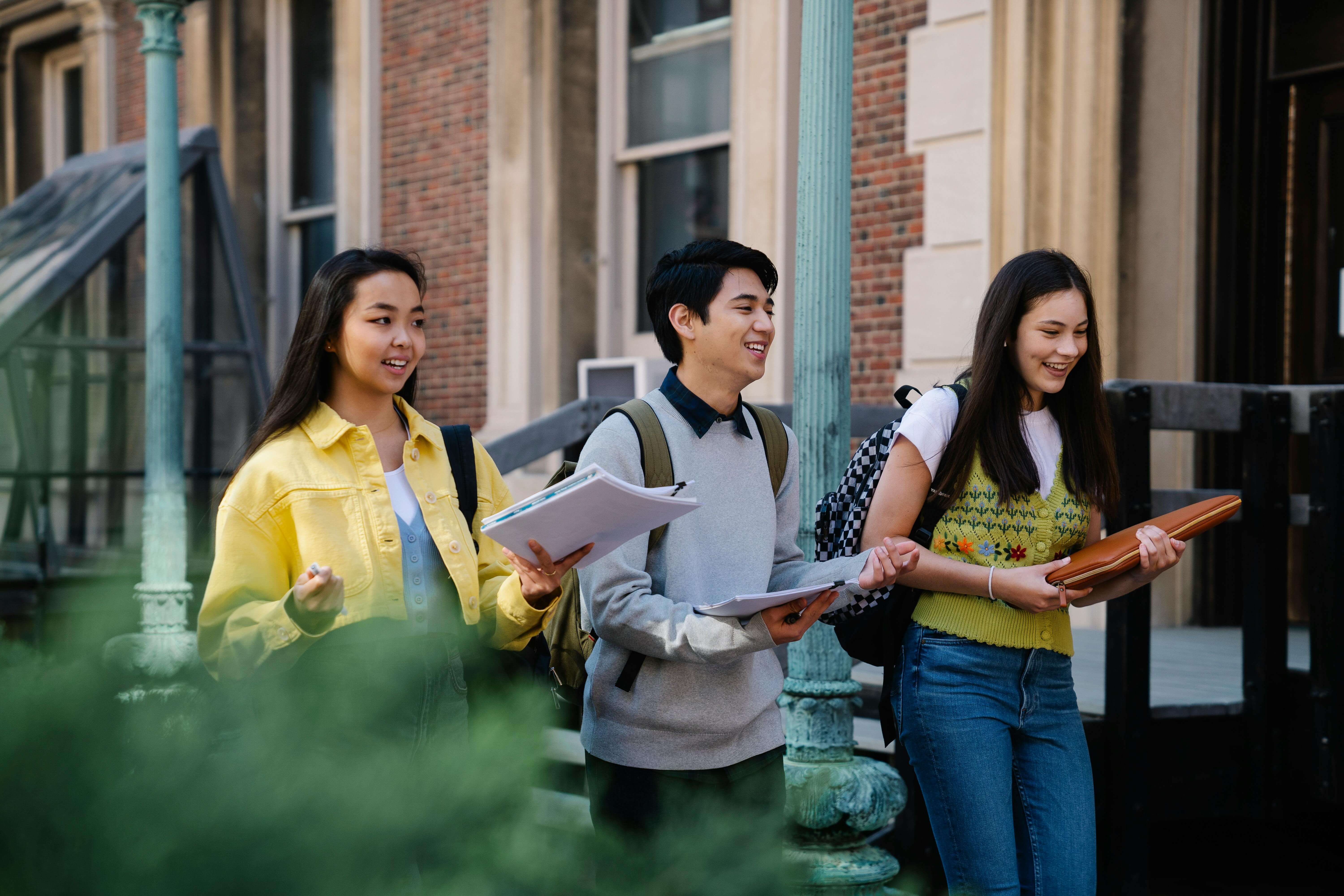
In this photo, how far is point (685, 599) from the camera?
2.46 metres

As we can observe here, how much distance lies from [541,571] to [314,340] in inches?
24.7

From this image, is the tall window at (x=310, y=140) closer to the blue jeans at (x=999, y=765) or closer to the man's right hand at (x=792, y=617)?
the blue jeans at (x=999, y=765)

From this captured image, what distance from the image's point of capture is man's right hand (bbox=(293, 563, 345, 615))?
6.57 feet

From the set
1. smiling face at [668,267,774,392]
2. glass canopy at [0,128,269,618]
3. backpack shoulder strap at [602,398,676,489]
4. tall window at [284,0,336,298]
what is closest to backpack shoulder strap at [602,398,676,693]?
backpack shoulder strap at [602,398,676,489]

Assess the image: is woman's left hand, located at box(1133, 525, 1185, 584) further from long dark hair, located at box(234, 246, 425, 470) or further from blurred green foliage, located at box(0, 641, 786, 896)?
blurred green foliage, located at box(0, 641, 786, 896)

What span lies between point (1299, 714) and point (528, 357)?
5802mm

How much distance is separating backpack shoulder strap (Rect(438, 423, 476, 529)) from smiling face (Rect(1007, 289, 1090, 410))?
1156 mm

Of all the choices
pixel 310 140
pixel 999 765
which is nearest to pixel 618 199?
pixel 310 140

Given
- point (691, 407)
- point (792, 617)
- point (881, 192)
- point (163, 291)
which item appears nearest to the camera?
point (792, 617)

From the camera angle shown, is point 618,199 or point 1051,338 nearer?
point 1051,338

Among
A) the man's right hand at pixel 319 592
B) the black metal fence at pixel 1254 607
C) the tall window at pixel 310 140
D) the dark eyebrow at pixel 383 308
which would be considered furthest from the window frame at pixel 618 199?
the man's right hand at pixel 319 592

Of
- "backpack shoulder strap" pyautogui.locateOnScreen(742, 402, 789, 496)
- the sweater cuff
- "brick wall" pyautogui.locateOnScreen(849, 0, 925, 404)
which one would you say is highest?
"brick wall" pyautogui.locateOnScreen(849, 0, 925, 404)

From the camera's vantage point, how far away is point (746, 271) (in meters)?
2.55

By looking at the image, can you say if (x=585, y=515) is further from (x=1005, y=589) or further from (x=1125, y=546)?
(x=1125, y=546)
